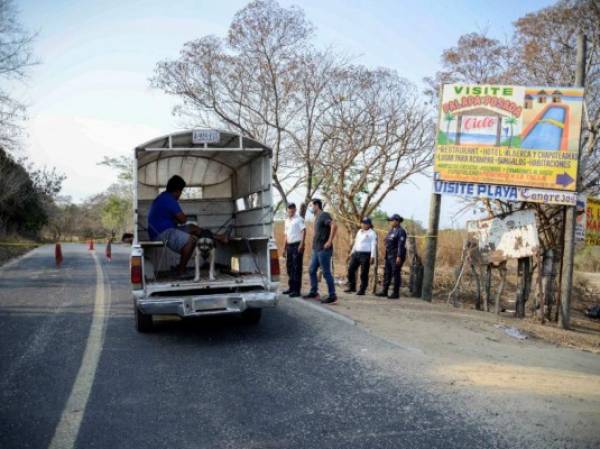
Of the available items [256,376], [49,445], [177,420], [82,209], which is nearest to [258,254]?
[256,376]

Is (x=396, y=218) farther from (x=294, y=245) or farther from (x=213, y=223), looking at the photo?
(x=213, y=223)

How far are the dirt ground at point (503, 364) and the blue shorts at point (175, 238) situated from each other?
9.45 ft

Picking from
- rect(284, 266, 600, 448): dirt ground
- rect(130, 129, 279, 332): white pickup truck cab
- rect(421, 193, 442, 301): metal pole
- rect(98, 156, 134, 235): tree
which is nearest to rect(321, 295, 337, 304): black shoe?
rect(284, 266, 600, 448): dirt ground

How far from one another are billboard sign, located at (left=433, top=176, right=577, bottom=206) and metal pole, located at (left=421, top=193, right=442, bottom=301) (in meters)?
0.33

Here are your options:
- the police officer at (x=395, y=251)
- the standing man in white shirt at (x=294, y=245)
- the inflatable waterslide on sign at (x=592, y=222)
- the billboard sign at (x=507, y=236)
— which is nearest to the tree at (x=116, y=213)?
the standing man in white shirt at (x=294, y=245)

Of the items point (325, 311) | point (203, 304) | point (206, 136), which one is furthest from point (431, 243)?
point (203, 304)

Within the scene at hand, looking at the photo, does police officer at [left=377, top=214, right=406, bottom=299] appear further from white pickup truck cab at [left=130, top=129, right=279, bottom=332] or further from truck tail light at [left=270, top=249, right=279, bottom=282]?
truck tail light at [left=270, top=249, right=279, bottom=282]

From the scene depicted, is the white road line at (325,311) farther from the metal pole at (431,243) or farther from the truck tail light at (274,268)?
the metal pole at (431,243)

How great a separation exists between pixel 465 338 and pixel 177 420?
176 inches

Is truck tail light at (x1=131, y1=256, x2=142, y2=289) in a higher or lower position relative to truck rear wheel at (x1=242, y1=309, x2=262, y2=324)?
higher

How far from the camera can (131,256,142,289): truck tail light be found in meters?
5.93

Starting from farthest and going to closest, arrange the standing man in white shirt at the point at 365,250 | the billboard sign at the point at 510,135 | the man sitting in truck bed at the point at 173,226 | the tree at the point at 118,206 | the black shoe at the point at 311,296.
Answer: the tree at the point at 118,206
the standing man in white shirt at the point at 365,250
the black shoe at the point at 311,296
the billboard sign at the point at 510,135
the man sitting in truck bed at the point at 173,226

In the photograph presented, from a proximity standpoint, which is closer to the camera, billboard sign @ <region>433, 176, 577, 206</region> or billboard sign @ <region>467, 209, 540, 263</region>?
billboard sign @ <region>433, 176, 577, 206</region>

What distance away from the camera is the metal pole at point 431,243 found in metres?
10.4
